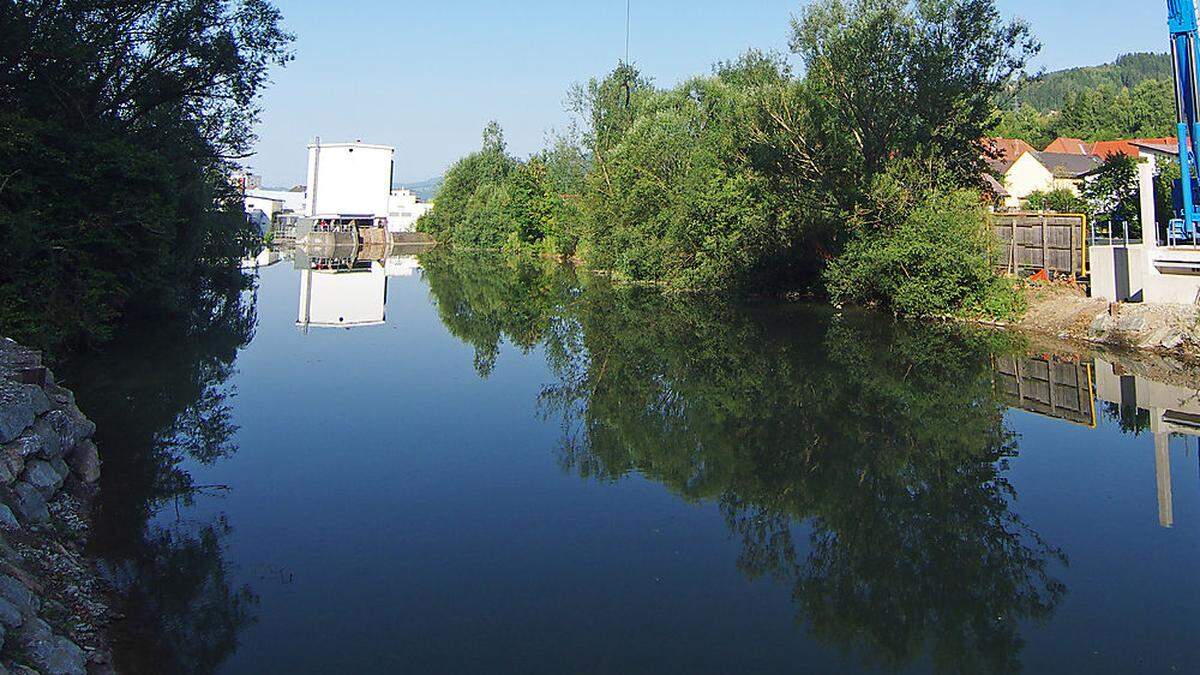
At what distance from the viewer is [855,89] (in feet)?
79.6

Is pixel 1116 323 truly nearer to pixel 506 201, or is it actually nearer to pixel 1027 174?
pixel 1027 174

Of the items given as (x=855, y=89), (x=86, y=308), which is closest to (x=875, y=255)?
(x=855, y=89)

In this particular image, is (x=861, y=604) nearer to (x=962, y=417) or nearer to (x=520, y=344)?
(x=962, y=417)

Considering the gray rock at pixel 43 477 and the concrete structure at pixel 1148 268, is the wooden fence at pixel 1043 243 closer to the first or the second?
the concrete structure at pixel 1148 268

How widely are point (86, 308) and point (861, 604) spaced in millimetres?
14547

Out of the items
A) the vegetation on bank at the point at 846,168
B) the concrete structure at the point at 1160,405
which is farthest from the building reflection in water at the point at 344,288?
the concrete structure at the point at 1160,405

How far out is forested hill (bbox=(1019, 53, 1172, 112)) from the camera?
163750 millimetres

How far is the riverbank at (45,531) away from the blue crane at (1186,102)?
2025 cm

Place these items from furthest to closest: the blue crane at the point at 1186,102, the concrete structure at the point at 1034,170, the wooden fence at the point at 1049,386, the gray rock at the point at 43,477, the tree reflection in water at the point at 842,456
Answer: the concrete structure at the point at 1034,170 < the blue crane at the point at 1186,102 < the wooden fence at the point at 1049,386 < the gray rock at the point at 43,477 < the tree reflection in water at the point at 842,456

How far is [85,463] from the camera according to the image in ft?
31.6

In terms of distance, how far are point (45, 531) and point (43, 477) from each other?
0.93m

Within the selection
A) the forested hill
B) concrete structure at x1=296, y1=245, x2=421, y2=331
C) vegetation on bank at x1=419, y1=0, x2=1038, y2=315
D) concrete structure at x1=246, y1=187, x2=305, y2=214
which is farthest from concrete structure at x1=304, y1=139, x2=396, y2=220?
the forested hill

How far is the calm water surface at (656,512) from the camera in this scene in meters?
6.43

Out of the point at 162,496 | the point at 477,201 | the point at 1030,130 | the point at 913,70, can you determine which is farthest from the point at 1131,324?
the point at 1030,130
